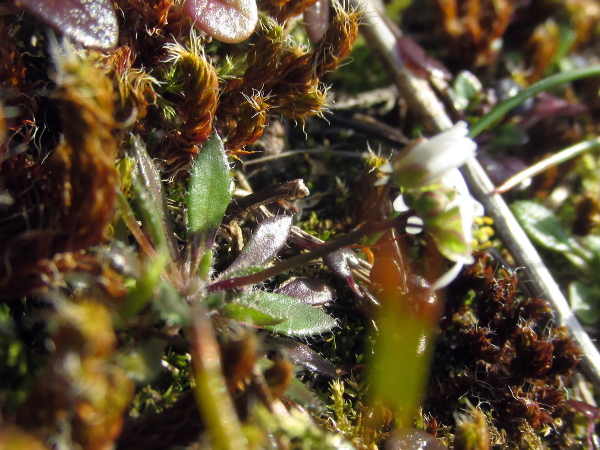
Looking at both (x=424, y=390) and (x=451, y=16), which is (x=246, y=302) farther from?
(x=451, y=16)

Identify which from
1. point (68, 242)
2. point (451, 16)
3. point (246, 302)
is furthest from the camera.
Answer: point (451, 16)

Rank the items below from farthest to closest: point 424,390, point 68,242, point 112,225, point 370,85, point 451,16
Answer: point 451,16 < point 370,85 < point 424,390 < point 112,225 < point 68,242

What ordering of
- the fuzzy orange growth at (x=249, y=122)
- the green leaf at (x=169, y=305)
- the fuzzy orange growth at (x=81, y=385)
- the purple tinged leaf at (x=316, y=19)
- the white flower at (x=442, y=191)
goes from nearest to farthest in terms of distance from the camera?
the fuzzy orange growth at (x=81, y=385)
the green leaf at (x=169, y=305)
the white flower at (x=442, y=191)
the fuzzy orange growth at (x=249, y=122)
the purple tinged leaf at (x=316, y=19)

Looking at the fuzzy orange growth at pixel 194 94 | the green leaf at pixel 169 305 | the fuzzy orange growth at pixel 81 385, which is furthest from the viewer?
the fuzzy orange growth at pixel 194 94

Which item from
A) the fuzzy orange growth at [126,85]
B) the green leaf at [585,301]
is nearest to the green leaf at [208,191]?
the fuzzy orange growth at [126,85]

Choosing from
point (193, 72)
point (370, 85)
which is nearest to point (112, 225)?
point (193, 72)

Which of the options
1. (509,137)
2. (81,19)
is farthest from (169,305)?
(509,137)

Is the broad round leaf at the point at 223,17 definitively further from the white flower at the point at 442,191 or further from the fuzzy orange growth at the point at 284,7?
the white flower at the point at 442,191
